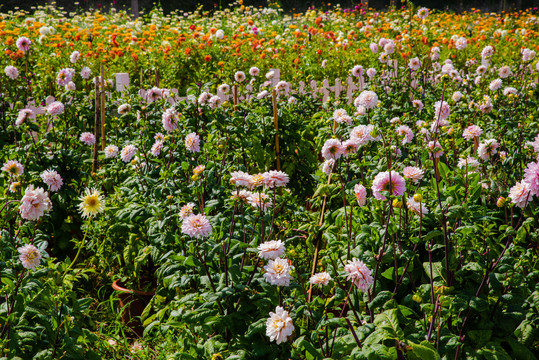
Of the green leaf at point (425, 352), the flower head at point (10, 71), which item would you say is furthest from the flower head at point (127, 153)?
the green leaf at point (425, 352)

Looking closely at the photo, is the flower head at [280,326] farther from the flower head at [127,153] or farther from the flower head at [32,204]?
the flower head at [127,153]

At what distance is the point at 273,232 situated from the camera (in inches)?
91.7

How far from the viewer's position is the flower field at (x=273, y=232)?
1523 mm

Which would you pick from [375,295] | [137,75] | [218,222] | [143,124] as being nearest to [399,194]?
[375,295]

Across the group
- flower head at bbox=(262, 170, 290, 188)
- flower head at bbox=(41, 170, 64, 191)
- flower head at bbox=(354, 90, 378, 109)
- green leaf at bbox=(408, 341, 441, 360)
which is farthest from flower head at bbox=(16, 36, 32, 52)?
green leaf at bbox=(408, 341, 441, 360)

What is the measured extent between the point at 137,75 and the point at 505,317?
14.3ft

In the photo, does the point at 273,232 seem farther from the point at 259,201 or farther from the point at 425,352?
the point at 425,352

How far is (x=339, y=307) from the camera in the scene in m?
1.78

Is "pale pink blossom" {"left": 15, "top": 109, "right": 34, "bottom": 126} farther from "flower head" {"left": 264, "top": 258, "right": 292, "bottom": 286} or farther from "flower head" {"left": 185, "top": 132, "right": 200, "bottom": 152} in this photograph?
"flower head" {"left": 264, "top": 258, "right": 292, "bottom": 286}

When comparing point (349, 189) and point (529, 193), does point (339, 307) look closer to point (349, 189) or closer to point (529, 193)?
point (349, 189)

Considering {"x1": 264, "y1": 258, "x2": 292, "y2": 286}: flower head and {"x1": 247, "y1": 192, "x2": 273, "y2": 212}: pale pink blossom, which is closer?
{"x1": 264, "y1": 258, "x2": 292, "y2": 286}: flower head

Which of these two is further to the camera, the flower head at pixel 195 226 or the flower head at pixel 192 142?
the flower head at pixel 192 142

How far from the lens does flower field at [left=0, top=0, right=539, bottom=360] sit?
1.52m

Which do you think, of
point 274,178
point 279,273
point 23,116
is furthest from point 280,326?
point 23,116
